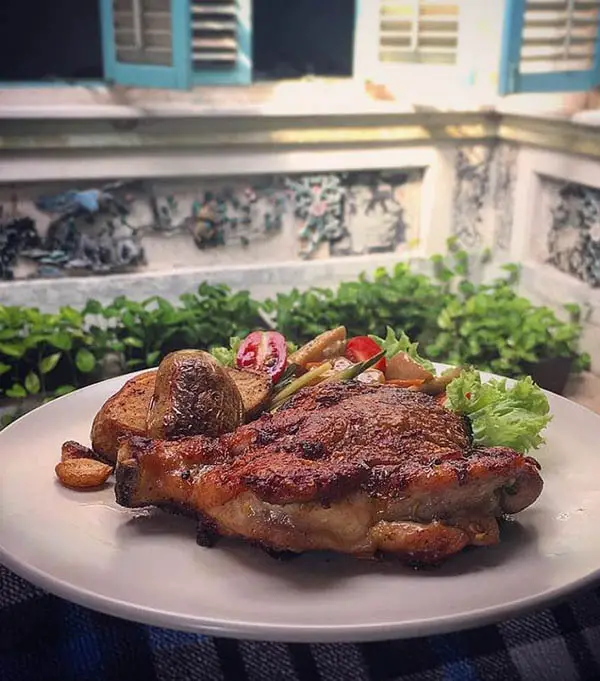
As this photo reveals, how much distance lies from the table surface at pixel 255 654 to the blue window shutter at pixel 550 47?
7.68 ft

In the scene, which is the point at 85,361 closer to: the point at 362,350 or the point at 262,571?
the point at 362,350

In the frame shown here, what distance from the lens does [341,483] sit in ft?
2.98

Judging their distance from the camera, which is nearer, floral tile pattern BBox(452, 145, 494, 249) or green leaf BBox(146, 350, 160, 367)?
green leaf BBox(146, 350, 160, 367)

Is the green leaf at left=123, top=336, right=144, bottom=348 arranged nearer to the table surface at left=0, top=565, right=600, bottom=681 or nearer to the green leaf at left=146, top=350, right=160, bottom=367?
the green leaf at left=146, top=350, right=160, bottom=367

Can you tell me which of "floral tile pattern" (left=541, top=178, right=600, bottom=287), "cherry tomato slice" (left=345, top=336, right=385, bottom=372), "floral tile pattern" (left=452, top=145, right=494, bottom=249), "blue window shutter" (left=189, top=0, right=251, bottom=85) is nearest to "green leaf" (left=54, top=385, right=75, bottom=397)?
"blue window shutter" (left=189, top=0, right=251, bottom=85)

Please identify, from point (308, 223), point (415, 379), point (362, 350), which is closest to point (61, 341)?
point (308, 223)

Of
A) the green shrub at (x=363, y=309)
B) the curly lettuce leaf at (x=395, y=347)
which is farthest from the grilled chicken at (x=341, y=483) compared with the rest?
the green shrub at (x=363, y=309)

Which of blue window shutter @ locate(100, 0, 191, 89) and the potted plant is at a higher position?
blue window shutter @ locate(100, 0, 191, 89)

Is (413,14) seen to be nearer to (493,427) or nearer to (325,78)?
(325,78)

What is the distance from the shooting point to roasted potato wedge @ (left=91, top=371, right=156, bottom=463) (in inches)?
44.1

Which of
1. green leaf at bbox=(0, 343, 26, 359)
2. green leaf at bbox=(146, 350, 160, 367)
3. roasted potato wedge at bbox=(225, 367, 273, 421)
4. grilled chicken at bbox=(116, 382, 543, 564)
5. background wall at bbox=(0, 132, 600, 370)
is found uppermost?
grilled chicken at bbox=(116, 382, 543, 564)

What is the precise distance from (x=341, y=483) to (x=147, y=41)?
227cm

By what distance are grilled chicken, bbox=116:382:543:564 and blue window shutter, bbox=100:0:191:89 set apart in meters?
1.97

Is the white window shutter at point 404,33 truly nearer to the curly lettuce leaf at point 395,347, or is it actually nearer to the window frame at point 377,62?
the window frame at point 377,62
